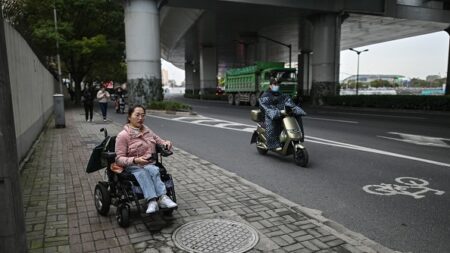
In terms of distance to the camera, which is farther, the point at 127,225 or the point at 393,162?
the point at 393,162

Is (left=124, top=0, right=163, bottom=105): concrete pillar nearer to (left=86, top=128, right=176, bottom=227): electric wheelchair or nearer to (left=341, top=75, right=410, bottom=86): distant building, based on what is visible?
(left=86, top=128, right=176, bottom=227): electric wheelchair

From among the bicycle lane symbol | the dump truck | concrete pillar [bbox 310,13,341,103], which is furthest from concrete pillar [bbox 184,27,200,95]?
the bicycle lane symbol

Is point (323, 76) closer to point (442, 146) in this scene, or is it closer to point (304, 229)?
point (442, 146)

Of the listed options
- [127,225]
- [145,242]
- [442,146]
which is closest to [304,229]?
[145,242]

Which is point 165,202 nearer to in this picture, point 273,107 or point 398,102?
point 273,107

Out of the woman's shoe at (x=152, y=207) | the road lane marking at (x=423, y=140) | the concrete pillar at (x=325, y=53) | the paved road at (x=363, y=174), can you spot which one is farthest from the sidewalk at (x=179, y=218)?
the concrete pillar at (x=325, y=53)

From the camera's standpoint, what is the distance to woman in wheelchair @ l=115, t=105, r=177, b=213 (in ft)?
13.3

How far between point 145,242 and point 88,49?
82.5ft

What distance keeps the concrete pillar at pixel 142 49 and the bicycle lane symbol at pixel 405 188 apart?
1999 cm

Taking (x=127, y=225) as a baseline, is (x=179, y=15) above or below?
above

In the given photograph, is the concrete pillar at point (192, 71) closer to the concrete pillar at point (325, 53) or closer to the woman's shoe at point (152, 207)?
the concrete pillar at point (325, 53)

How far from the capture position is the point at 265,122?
8.16 m

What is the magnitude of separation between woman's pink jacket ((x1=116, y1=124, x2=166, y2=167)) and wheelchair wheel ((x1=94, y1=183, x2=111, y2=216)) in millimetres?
498

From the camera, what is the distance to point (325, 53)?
30.1 metres
